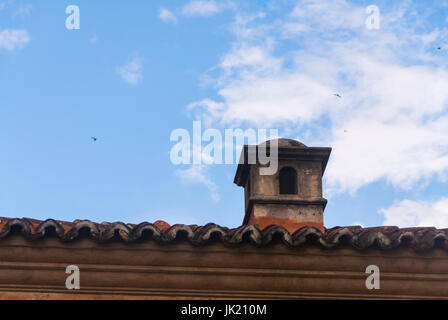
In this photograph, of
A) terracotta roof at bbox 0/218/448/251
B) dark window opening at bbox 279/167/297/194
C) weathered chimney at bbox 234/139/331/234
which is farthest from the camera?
dark window opening at bbox 279/167/297/194

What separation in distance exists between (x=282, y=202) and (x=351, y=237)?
9.18ft

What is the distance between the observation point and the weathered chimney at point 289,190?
10.5 m

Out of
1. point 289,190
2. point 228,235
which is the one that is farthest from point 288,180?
point 228,235

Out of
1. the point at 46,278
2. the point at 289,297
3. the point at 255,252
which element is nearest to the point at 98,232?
the point at 46,278

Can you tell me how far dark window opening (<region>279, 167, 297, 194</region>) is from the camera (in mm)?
10953

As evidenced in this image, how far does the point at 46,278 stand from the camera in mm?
7859

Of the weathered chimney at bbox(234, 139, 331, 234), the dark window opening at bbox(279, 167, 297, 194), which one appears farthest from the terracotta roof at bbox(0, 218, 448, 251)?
the dark window opening at bbox(279, 167, 297, 194)

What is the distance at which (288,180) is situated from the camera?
11.0 metres

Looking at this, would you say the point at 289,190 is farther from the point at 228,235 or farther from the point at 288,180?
the point at 228,235

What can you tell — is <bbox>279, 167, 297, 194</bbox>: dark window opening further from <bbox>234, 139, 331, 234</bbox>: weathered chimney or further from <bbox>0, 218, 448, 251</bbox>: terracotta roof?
<bbox>0, 218, 448, 251</bbox>: terracotta roof

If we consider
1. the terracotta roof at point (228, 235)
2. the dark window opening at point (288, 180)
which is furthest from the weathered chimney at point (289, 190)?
the terracotta roof at point (228, 235)

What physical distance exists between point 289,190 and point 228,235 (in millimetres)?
3363
